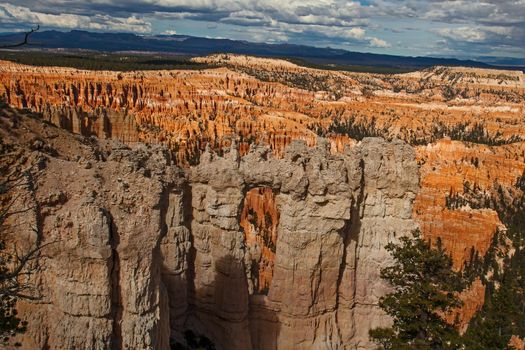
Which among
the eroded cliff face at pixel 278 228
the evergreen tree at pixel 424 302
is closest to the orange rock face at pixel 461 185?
the eroded cliff face at pixel 278 228

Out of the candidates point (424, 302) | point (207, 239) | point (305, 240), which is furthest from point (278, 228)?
point (424, 302)

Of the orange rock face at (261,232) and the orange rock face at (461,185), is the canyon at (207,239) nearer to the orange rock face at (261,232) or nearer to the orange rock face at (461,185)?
the orange rock face at (261,232)

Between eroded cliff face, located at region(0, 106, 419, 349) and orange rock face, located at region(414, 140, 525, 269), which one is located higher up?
eroded cliff face, located at region(0, 106, 419, 349)

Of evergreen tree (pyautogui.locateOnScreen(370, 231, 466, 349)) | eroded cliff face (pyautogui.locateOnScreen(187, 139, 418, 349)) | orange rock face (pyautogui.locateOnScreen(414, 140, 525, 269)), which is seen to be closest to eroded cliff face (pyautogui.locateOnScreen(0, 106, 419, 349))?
eroded cliff face (pyautogui.locateOnScreen(187, 139, 418, 349))

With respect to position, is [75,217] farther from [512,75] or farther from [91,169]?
[512,75]

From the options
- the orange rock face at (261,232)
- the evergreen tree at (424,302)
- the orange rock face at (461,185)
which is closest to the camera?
the evergreen tree at (424,302)

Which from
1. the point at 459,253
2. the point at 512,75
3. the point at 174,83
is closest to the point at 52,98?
the point at 174,83

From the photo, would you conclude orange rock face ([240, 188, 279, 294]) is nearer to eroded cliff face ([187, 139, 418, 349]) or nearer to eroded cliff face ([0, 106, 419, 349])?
eroded cliff face ([0, 106, 419, 349])

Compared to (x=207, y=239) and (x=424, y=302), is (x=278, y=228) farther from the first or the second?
(x=424, y=302)

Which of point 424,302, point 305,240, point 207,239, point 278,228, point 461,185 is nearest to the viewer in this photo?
point 424,302

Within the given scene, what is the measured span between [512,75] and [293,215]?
209 metres

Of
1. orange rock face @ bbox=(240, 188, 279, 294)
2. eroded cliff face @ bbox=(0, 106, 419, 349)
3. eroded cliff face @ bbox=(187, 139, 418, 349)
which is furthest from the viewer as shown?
orange rock face @ bbox=(240, 188, 279, 294)

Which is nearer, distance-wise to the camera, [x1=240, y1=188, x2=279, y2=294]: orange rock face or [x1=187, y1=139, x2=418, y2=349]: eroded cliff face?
[x1=187, y1=139, x2=418, y2=349]: eroded cliff face

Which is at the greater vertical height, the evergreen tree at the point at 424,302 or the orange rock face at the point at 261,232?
the evergreen tree at the point at 424,302
